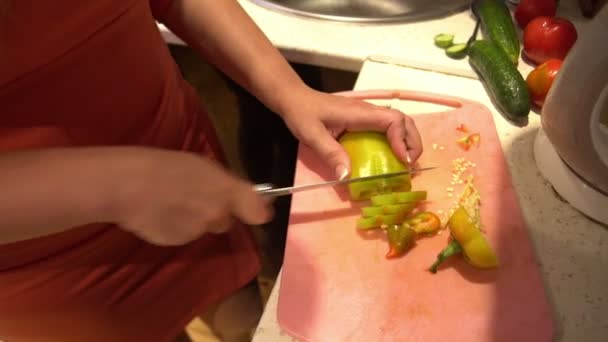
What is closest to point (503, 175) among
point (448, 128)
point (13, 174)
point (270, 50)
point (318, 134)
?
point (448, 128)

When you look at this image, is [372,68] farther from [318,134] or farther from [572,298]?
[572,298]

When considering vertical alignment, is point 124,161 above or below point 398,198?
above

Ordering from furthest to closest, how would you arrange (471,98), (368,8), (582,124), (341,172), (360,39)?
(368,8) < (360,39) < (471,98) < (341,172) < (582,124)

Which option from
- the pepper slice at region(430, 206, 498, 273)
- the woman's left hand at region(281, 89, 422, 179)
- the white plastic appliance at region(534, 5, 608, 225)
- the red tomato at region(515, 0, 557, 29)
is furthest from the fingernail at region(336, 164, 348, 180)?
the red tomato at region(515, 0, 557, 29)

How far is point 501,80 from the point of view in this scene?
2.66 ft

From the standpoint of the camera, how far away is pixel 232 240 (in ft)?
2.81

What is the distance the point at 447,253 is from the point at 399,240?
0.06 metres

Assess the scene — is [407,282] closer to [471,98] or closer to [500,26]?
[471,98]

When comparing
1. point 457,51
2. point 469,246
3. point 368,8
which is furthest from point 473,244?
point 368,8

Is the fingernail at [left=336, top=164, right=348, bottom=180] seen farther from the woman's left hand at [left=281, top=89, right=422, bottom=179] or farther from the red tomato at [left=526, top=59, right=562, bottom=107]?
the red tomato at [left=526, top=59, right=562, bottom=107]

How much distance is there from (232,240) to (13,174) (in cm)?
42

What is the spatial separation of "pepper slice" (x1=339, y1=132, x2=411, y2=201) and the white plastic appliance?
0.60ft

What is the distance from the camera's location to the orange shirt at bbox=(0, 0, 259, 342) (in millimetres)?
585

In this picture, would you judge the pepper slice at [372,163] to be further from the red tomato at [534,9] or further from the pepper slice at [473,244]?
the red tomato at [534,9]
